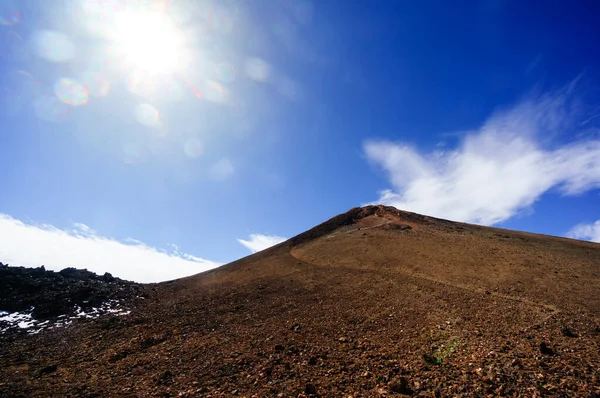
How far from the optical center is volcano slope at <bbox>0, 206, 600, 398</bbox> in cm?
874

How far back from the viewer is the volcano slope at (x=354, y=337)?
8740 millimetres

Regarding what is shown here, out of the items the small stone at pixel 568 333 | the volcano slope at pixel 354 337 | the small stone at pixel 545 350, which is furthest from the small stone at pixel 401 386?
the small stone at pixel 568 333

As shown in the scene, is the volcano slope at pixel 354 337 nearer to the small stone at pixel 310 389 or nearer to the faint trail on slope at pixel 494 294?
the faint trail on slope at pixel 494 294

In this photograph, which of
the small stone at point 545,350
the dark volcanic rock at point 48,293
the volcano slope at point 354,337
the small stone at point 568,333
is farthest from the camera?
the dark volcanic rock at point 48,293

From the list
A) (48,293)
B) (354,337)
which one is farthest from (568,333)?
(48,293)

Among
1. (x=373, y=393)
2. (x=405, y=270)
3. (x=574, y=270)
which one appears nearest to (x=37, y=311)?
Result: (x=373, y=393)

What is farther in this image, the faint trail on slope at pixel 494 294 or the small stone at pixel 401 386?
the faint trail on slope at pixel 494 294

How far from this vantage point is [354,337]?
11.9 m

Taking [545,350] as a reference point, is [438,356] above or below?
below

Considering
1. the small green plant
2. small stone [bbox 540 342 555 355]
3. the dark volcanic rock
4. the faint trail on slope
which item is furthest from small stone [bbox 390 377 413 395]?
the dark volcanic rock

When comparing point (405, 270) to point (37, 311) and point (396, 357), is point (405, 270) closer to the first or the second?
point (396, 357)

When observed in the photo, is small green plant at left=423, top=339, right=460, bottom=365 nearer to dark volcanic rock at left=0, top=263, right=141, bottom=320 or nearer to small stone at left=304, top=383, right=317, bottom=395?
small stone at left=304, top=383, right=317, bottom=395

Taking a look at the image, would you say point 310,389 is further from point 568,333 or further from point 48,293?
point 48,293

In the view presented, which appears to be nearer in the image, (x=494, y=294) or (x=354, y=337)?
(x=354, y=337)
